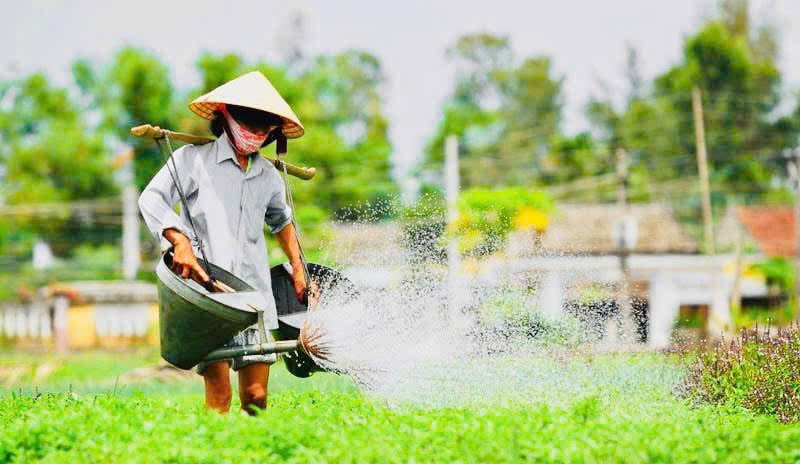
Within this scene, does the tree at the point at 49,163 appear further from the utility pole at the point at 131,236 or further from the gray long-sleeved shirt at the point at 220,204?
the gray long-sleeved shirt at the point at 220,204

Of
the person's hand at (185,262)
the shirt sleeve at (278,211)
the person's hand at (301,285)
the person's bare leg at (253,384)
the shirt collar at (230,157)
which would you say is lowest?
the person's bare leg at (253,384)

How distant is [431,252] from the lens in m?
8.16

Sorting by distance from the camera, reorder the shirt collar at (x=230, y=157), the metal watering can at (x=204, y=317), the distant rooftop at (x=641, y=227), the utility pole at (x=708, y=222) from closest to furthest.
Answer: the metal watering can at (x=204, y=317)
the shirt collar at (x=230, y=157)
the utility pole at (x=708, y=222)
the distant rooftop at (x=641, y=227)

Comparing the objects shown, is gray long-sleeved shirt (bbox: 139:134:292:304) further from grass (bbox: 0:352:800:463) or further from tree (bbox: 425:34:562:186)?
tree (bbox: 425:34:562:186)

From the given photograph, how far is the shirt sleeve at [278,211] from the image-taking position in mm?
7477

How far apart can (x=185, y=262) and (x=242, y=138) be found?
0.96 m

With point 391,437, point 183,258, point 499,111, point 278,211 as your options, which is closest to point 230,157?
point 278,211

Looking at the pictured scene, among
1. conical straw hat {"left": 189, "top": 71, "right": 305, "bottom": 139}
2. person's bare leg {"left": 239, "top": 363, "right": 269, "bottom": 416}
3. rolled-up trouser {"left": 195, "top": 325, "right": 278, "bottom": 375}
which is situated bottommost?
person's bare leg {"left": 239, "top": 363, "right": 269, "bottom": 416}

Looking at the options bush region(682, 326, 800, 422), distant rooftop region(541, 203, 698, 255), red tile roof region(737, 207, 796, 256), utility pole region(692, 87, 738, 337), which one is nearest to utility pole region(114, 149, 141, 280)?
distant rooftop region(541, 203, 698, 255)

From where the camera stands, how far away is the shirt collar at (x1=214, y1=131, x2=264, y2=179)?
23.4 ft

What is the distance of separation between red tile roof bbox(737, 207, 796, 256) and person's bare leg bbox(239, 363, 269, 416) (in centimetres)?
4214

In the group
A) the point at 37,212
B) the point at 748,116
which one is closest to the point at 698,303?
the point at 748,116

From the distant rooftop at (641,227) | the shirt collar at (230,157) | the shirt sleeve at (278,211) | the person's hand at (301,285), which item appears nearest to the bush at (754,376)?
the person's hand at (301,285)

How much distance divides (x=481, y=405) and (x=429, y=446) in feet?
5.89
